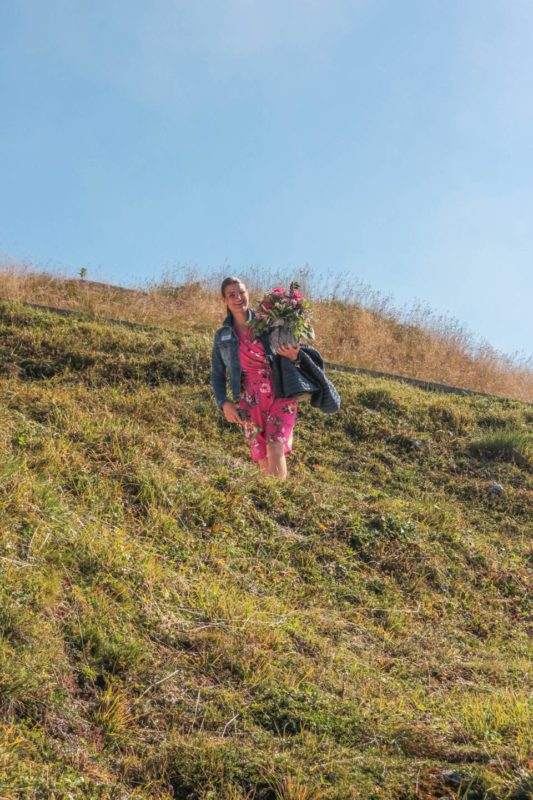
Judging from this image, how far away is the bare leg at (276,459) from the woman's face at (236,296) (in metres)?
1.18

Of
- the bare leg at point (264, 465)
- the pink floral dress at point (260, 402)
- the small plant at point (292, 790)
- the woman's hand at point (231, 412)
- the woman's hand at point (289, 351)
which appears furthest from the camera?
the bare leg at point (264, 465)

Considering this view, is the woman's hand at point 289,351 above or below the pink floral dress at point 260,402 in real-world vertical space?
above

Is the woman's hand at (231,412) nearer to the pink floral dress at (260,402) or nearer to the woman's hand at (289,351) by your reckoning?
the pink floral dress at (260,402)

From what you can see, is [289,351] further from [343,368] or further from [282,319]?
[343,368]

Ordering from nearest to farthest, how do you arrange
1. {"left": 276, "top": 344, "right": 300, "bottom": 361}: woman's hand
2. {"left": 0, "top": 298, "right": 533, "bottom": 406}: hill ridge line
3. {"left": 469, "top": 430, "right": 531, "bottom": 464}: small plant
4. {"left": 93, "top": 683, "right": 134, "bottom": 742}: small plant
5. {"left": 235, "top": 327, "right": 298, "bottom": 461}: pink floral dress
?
{"left": 93, "top": 683, "right": 134, "bottom": 742}: small plant < {"left": 276, "top": 344, "right": 300, "bottom": 361}: woman's hand < {"left": 235, "top": 327, "right": 298, "bottom": 461}: pink floral dress < {"left": 469, "top": 430, "right": 531, "bottom": 464}: small plant < {"left": 0, "top": 298, "right": 533, "bottom": 406}: hill ridge line

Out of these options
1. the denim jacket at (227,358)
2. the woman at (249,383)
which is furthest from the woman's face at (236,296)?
the denim jacket at (227,358)

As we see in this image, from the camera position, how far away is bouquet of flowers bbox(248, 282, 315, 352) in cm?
614

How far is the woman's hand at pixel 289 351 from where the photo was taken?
6.07 m

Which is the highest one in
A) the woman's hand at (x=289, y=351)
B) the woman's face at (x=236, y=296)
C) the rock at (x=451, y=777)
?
the woman's face at (x=236, y=296)

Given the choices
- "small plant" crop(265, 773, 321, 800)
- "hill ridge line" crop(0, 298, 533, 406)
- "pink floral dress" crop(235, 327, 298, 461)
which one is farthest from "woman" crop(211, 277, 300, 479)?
"hill ridge line" crop(0, 298, 533, 406)

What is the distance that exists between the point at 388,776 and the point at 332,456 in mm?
6067

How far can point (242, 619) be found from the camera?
4109 millimetres

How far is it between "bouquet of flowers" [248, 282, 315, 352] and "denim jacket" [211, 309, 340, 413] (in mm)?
108

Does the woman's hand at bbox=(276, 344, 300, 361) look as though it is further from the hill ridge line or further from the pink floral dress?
the hill ridge line
